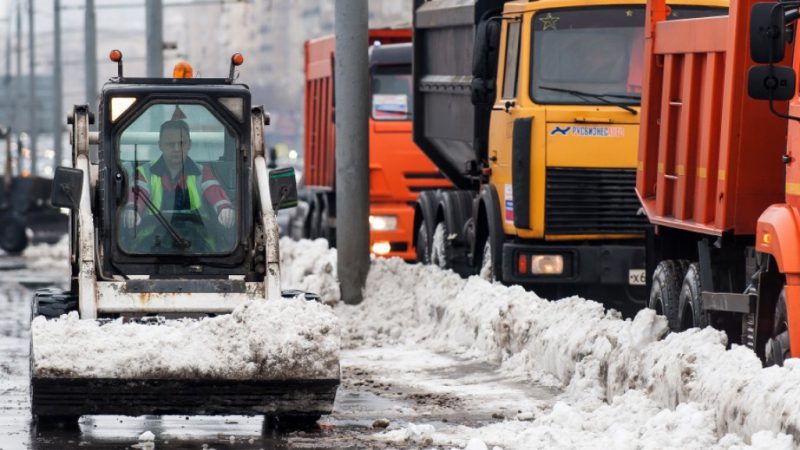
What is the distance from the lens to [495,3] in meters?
18.0

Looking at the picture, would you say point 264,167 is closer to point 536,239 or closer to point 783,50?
point 783,50

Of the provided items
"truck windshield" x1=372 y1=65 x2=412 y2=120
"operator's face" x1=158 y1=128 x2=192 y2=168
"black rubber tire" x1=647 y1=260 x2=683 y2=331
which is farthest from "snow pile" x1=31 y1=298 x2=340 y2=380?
"truck windshield" x1=372 y1=65 x2=412 y2=120

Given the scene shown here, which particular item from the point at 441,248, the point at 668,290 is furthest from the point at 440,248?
the point at 668,290

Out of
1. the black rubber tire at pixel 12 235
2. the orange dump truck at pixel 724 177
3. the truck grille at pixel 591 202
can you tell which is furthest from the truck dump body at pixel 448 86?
the black rubber tire at pixel 12 235

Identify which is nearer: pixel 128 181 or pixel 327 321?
pixel 327 321

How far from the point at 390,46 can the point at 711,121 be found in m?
12.4

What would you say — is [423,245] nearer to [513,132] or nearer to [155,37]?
[513,132]

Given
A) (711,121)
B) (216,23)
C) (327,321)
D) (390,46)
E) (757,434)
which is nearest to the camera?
(757,434)

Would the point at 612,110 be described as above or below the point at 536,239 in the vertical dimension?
above

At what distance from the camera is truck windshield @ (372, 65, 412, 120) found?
2384cm

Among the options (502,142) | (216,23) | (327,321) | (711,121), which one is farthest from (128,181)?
(216,23)

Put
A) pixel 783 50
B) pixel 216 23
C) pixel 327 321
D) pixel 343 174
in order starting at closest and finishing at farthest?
pixel 783 50 < pixel 327 321 < pixel 343 174 < pixel 216 23

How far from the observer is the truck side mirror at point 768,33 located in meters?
9.55

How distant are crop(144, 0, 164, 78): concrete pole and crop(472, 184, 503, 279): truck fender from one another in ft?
36.0
